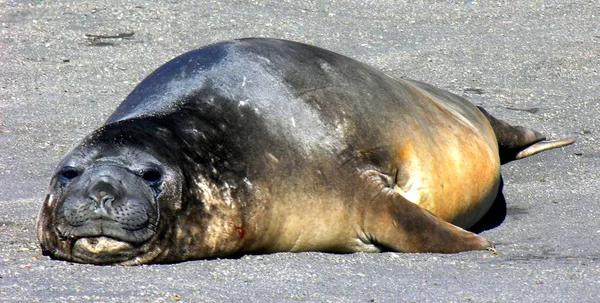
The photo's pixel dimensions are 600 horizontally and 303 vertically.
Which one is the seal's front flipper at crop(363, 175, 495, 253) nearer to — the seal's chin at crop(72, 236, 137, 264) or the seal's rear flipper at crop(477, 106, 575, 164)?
the seal's chin at crop(72, 236, 137, 264)

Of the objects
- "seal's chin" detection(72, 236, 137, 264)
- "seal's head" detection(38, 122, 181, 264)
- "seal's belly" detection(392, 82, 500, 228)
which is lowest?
"seal's belly" detection(392, 82, 500, 228)

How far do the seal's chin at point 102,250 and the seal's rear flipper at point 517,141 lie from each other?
2961mm

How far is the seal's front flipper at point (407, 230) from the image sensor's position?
14.0ft

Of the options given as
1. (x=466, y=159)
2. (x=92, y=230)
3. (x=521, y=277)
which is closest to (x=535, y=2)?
(x=466, y=159)

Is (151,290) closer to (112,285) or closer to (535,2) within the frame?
(112,285)

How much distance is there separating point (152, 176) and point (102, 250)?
1.05 feet

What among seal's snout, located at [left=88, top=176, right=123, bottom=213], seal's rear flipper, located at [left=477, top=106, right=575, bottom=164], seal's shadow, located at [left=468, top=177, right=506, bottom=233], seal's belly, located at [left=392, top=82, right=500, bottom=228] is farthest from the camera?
seal's rear flipper, located at [left=477, top=106, right=575, bottom=164]

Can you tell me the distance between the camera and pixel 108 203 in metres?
3.59

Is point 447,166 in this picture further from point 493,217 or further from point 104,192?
point 104,192

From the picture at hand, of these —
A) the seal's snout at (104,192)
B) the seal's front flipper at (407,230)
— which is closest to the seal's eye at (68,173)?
the seal's snout at (104,192)

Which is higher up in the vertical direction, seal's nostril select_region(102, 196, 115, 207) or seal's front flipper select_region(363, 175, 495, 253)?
seal's nostril select_region(102, 196, 115, 207)

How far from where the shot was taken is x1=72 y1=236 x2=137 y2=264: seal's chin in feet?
12.0

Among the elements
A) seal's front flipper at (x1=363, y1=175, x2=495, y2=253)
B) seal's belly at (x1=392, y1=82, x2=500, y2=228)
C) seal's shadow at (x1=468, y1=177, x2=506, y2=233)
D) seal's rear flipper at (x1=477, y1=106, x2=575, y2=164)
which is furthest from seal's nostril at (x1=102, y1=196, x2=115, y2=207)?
seal's rear flipper at (x1=477, y1=106, x2=575, y2=164)

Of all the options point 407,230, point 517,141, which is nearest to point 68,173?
point 407,230
